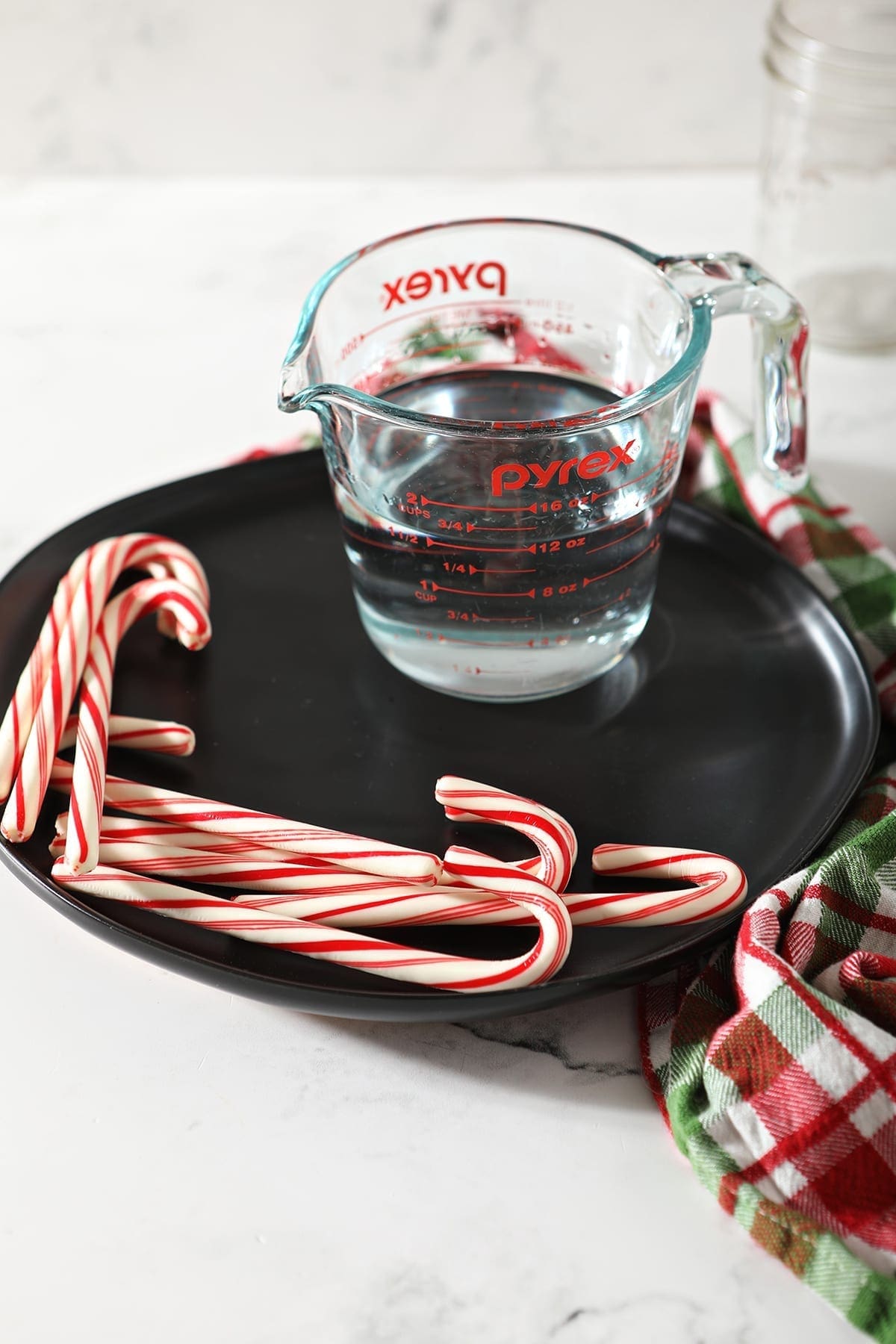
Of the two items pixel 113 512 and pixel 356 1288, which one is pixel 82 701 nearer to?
pixel 113 512

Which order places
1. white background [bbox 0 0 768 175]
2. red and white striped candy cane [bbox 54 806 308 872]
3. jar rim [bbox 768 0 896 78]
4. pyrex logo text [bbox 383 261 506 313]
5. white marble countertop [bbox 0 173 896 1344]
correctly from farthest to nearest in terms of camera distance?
white background [bbox 0 0 768 175] → jar rim [bbox 768 0 896 78] → pyrex logo text [bbox 383 261 506 313] → red and white striped candy cane [bbox 54 806 308 872] → white marble countertop [bbox 0 173 896 1344]

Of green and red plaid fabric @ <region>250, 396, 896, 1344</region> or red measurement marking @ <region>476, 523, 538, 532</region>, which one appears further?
red measurement marking @ <region>476, 523, 538, 532</region>

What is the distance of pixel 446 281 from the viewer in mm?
816

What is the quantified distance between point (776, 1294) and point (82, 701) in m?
0.44

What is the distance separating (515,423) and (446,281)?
210 millimetres

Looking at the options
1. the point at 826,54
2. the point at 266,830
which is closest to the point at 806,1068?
the point at 266,830

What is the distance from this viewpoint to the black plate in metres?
0.63

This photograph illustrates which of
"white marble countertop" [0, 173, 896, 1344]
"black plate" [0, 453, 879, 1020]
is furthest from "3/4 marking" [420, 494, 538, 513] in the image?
"white marble countertop" [0, 173, 896, 1344]

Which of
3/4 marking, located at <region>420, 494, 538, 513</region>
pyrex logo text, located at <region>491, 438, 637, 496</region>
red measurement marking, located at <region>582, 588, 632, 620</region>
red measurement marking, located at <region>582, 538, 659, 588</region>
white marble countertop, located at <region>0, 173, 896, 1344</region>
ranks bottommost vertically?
white marble countertop, located at <region>0, 173, 896, 1344</region>

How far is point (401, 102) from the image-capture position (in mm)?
1347

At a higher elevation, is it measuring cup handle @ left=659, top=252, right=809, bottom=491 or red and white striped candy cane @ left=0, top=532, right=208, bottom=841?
measuring cup handle @ left=659, top=252, right=809, bottom=491

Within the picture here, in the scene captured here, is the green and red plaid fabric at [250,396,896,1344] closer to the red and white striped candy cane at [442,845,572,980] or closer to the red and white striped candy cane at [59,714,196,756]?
the red and white striped candy cane at [442,845,572,980]

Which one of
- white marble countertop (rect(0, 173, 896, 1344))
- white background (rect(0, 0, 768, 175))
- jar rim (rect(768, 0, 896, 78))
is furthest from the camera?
white background (rect(0, 0, 768, 175))

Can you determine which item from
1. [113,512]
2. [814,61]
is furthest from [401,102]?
[113,512]
